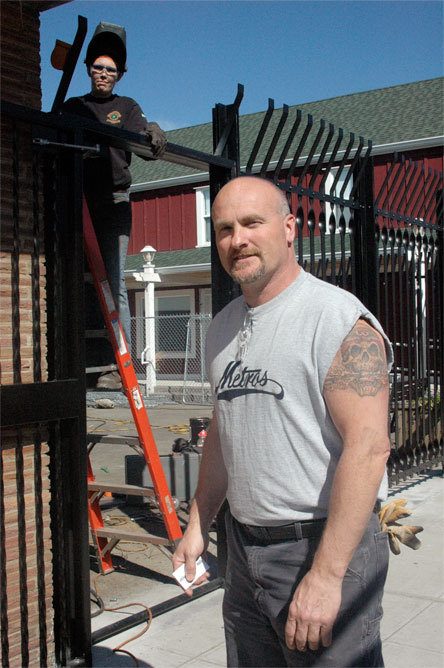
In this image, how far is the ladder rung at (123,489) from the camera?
16.6ft

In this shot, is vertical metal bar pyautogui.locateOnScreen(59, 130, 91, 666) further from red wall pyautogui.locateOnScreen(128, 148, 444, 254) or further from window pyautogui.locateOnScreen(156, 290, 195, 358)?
red wall pyautogui.locateOnScreen(128, 148, 444, 254)

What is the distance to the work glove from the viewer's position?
4328 millimetres

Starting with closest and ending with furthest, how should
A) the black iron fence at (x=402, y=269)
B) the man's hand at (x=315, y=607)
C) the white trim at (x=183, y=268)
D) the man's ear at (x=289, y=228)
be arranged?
the man's hand at (x=315, y=607) < the man's ear at (x=289, y=228) < the black iron fence at (x=402, y=269) < the white trim at (x=183, y=268)

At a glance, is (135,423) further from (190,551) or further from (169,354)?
(169,354)

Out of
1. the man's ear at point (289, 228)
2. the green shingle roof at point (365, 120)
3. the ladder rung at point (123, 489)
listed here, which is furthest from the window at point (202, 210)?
the man's ear at point (289, 228)

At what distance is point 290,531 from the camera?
7.64 ft

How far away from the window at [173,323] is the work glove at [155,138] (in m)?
18.7

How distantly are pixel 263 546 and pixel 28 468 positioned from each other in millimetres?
1722

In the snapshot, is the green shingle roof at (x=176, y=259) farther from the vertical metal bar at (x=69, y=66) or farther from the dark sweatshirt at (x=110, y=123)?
the vertical metal bar at (x=69, y=66)

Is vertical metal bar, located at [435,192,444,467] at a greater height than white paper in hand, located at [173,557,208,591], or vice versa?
vertical metal bar, located at [435,192,444,467]

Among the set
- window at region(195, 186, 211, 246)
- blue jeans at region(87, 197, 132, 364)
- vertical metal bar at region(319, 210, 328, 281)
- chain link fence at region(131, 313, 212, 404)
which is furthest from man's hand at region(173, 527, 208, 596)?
window at region(195, 186, 211, 246)

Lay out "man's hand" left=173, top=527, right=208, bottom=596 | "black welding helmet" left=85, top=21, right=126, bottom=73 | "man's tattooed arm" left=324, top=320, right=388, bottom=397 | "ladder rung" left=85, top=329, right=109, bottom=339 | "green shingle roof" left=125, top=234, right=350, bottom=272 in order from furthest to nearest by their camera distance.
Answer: "green shingle roof" left=125, top=234, right=350, bottom=272 < "black welding helmet" left=85, top=21, right=126, bottom=73 < "ladder rung" left=85, top=329, right=109, bottom=339 < "man's hand" left=173, top=527, right=208, bottom=596 < "man's tattooed arm" left=324, top=320, right=388, bottom=397

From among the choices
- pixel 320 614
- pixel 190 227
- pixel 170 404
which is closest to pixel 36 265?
pixel 320 614

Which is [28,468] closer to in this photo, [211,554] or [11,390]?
[11,390]
